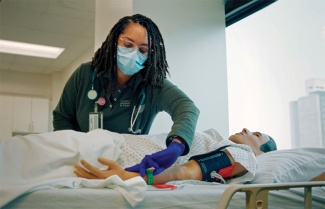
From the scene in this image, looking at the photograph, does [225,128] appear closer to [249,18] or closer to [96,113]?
[249,18]

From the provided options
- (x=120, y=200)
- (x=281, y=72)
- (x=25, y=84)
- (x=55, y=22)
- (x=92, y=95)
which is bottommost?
(x=120, y=200)

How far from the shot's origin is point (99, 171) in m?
1.11

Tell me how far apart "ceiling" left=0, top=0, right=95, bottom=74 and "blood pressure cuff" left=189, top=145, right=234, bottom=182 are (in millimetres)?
3114

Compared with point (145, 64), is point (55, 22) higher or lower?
higher

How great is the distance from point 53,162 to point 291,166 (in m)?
0.93

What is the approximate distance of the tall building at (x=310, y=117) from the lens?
2.67 meters

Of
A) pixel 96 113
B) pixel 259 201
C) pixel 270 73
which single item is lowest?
pixel 259 201

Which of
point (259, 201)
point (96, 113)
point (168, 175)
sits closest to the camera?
point (259, 201)

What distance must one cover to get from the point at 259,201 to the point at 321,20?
2.22m

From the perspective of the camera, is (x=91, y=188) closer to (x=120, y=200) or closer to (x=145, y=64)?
(x=120, y=200)

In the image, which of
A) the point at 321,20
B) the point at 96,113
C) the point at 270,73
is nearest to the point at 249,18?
the point at 270,73

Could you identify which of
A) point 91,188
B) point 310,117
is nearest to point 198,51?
point 310,117

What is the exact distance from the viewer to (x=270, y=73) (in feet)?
10.5

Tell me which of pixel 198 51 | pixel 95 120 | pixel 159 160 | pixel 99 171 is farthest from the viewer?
pixel 198 51
